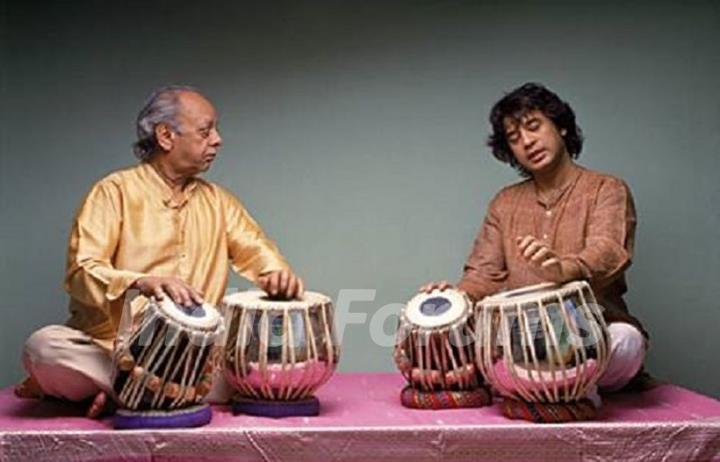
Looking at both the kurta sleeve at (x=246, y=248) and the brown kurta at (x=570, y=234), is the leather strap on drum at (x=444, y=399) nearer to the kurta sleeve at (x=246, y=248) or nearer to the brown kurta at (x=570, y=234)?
the brown kurta at (x=570, y=234)

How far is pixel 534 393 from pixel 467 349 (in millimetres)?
260

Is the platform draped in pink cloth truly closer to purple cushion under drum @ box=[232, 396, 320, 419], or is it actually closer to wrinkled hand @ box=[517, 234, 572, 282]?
purple cushion under drum @ box=[232, 396, 320, 419]

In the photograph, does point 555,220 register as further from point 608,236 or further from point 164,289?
point 164,289

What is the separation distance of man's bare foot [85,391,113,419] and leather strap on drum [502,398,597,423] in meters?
0.99

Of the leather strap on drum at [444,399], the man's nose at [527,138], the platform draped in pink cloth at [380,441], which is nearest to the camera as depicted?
the platform draped in pink cloth at [380,441]

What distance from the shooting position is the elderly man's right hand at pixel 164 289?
94.0 inches

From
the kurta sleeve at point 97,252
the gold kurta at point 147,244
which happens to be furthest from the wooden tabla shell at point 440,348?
the kurta sleeve at point 97,252

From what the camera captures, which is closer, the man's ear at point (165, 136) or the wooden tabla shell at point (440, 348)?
the wooden tabla shell at point (440, 348)

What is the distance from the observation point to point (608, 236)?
2682mm

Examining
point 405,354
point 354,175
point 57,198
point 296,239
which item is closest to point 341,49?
point 354,175

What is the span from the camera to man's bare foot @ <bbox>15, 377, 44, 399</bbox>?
269 centimetres

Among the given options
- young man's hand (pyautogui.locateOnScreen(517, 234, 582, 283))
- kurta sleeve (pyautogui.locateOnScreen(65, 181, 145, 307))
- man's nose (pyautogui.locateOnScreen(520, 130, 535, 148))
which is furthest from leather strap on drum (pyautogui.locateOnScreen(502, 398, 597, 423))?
kurta sleeve (pyautogui.locateOnScreen(65, 181, 145, 307))

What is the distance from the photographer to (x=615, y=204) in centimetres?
275

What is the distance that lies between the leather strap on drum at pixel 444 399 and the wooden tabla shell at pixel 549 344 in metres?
0.17
